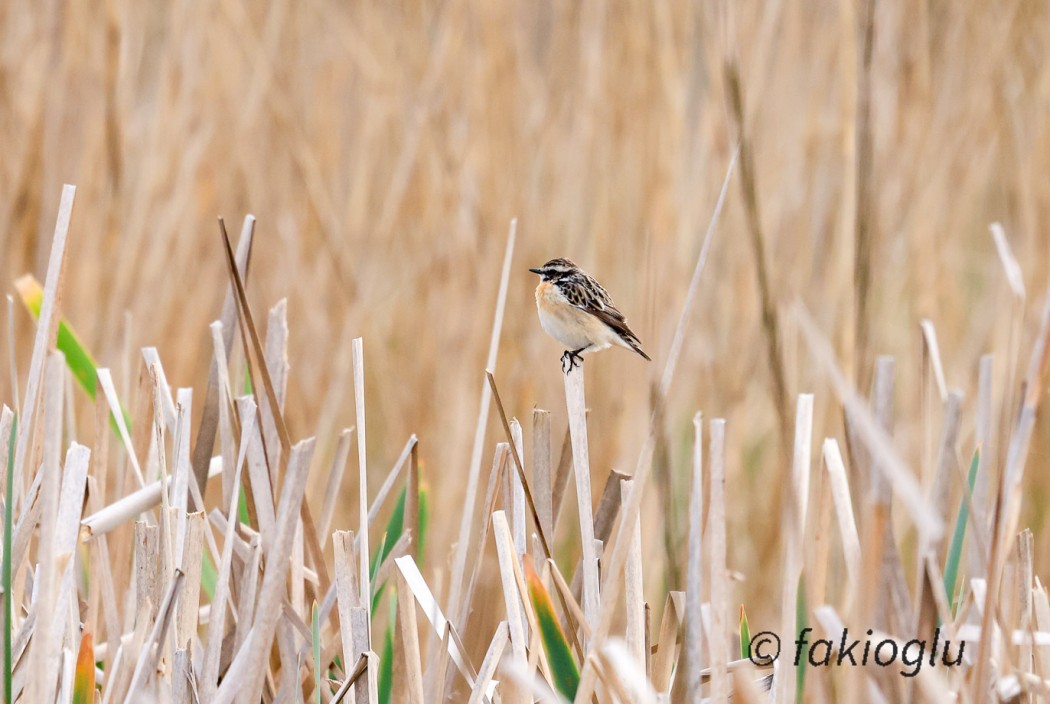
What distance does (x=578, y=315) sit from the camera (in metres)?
1.78

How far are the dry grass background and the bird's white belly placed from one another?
299mm

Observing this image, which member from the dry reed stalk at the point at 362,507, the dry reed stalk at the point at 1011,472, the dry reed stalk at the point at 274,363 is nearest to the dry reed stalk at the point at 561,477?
the dry reed stalk at the point at 362,507

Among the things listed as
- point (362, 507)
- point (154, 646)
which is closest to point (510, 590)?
point (362, 507)

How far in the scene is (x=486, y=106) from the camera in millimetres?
2316

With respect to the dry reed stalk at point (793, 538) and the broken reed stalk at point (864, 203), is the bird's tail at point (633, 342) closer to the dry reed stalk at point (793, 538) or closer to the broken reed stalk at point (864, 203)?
the dry reed stalk at point (793, 538)

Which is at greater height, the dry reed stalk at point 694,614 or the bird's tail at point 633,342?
the bird's tail at point 633,342

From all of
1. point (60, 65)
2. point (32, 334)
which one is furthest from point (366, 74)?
point (32, 334)

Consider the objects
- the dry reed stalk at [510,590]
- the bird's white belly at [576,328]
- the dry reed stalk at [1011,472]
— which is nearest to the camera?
the dry reed stalk at [1011,472]

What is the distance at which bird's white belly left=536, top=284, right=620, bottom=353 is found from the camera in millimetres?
1760

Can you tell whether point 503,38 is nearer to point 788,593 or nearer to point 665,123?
point 665,123

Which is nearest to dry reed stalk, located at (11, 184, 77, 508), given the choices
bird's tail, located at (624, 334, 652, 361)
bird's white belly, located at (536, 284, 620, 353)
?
bird's white belly, located at (536, 284, 620, 353)

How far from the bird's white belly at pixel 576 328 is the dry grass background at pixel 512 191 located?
0.98ft

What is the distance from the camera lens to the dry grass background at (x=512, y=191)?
217 centimetres

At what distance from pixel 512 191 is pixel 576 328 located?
58 cm
